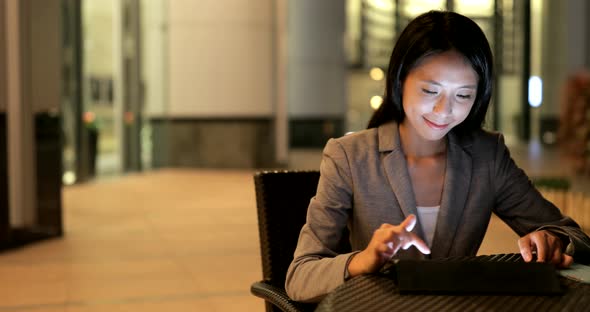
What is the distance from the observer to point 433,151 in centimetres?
204

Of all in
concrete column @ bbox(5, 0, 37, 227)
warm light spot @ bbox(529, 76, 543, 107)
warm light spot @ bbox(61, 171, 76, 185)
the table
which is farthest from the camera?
warm light spot @ bbox(529, 76, 543, 107)

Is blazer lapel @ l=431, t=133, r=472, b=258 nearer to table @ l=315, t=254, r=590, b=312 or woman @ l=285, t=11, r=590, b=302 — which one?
woman @ l=285, t=11, r=590, b=302

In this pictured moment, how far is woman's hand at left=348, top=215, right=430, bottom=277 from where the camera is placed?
1548 mm

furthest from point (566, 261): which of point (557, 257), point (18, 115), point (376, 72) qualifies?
point (376, 72)

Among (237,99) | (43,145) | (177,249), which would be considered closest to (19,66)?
(43,145)

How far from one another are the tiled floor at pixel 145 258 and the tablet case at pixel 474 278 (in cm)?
282

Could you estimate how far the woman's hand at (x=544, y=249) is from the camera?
1772 mm

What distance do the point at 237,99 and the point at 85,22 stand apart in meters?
2.55

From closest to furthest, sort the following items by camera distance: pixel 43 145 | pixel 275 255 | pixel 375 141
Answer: pixel 375 141
pixel 275 255
pixel 43 145

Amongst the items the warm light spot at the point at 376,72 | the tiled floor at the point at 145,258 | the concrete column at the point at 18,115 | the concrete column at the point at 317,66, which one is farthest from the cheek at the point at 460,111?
the warm light spot at the point at 376,72

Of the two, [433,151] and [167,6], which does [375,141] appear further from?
[167,6]

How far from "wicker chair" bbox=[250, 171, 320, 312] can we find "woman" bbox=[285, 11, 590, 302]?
5.9 inches

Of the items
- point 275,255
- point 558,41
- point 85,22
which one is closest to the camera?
point 275,255

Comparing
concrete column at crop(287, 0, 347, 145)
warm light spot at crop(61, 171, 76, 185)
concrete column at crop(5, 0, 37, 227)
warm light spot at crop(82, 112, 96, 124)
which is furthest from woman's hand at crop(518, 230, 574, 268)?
concrete column at crop(287, 0, 347, 145)
